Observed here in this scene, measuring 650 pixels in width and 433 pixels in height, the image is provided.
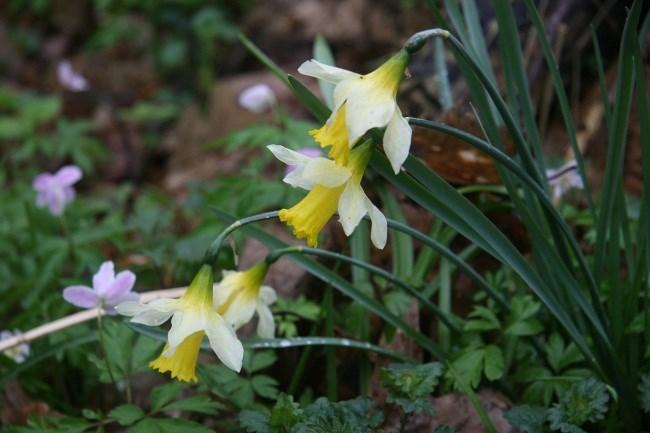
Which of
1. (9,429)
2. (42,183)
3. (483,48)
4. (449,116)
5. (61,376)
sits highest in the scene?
(483,48)

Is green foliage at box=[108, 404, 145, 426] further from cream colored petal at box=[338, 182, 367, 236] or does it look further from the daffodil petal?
the daffodil petal

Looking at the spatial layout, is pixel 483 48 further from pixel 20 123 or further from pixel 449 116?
pixel 20 123

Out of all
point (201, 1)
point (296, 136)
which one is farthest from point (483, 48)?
point (201, 1)

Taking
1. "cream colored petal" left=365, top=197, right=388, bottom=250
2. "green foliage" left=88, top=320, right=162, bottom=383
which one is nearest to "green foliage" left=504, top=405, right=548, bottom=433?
"cream colored petal" left=365, top=197, right=388, bottom=250

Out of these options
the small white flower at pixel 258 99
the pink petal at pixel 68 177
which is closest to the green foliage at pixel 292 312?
the pink petal at pixel 68 177

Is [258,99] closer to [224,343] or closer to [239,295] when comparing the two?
[239,295]
